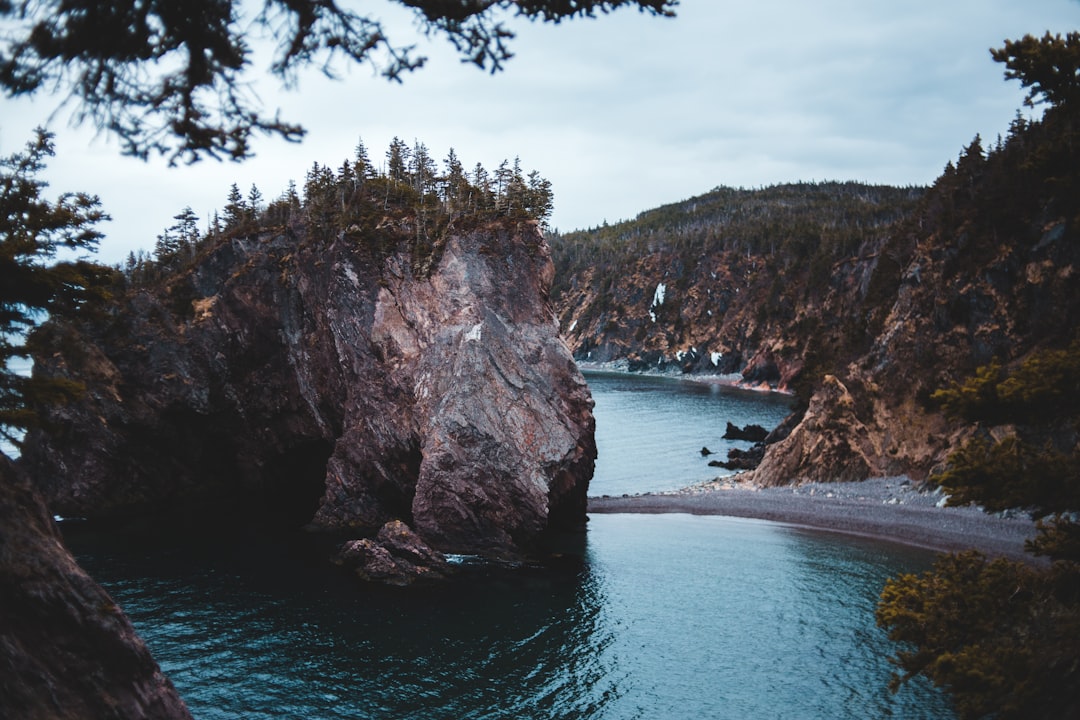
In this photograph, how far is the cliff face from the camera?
4591 cm

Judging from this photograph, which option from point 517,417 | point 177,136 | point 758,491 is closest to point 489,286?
point 517,417

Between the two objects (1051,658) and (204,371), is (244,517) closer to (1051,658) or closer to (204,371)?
(204,371)

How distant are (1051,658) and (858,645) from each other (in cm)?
2248

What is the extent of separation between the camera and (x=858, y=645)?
3209cm

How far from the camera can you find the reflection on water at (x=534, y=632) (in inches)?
1081

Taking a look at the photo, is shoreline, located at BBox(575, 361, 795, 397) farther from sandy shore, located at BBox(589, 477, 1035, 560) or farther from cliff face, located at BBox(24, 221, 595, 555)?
cliff face, located at BBox(24, 221, 595, 555)

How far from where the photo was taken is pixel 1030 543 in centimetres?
1415

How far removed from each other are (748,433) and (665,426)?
1368 cm

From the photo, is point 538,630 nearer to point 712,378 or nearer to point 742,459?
point 742,459

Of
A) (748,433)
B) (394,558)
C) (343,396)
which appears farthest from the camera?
(748,433)

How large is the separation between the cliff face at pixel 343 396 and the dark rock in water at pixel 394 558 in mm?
2362

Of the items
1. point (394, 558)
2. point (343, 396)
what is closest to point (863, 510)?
point (394, 558)

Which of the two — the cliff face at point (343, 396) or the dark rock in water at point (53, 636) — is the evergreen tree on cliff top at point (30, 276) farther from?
the cliff face at point (343, 396)

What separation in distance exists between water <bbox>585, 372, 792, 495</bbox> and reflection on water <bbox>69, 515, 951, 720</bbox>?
24872mm
